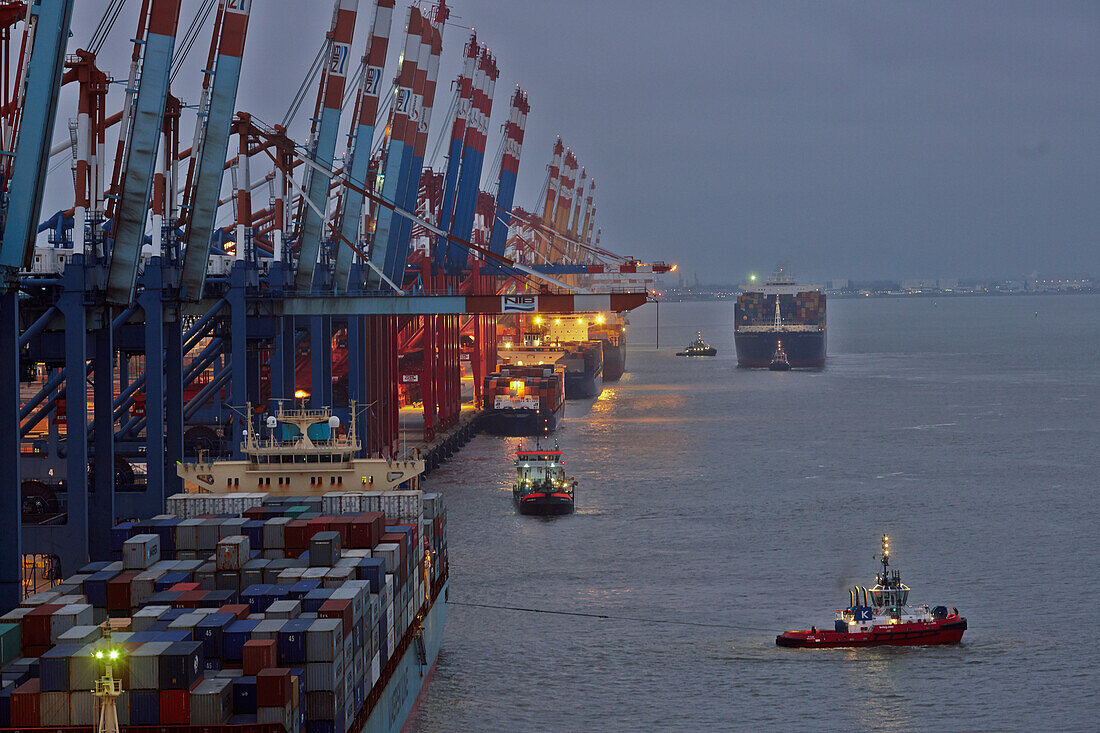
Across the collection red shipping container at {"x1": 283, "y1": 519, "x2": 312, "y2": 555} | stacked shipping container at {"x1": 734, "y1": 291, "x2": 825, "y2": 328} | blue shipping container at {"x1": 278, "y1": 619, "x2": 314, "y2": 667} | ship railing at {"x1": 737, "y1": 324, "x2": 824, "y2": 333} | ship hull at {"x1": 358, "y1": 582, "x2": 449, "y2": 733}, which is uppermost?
stacked shipping container at {"x1": 734, "y1": 291, "x2": 825, "y2": 328}

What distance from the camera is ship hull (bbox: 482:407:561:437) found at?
79.7 meters

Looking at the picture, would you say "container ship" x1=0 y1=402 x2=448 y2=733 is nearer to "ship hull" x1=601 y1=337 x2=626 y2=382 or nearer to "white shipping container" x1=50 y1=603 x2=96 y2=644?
"white shipping container" x1=50 y1=603 x2=96 y2=644

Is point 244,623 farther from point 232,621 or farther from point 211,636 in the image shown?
point 211,636

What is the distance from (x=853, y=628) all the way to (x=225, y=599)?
17.6m

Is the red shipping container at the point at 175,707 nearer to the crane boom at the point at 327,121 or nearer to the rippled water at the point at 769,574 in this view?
the rippled water at the point at 769,574

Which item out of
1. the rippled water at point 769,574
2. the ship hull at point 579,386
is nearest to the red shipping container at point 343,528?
the rippled water at point 769,574

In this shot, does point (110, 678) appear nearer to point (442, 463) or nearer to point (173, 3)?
point (173, 3)

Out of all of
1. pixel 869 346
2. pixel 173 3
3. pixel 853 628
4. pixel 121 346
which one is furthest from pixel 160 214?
pixel 869 346

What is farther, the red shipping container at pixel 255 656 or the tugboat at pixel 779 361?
the tugboat at pixel 779 361

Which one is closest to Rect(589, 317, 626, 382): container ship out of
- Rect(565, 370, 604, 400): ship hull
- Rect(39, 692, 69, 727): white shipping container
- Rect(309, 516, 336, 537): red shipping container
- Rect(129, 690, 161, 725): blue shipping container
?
Rect(565, 370, 604, 400): ship hull

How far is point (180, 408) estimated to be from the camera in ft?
120

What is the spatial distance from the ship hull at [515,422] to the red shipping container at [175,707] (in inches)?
2436

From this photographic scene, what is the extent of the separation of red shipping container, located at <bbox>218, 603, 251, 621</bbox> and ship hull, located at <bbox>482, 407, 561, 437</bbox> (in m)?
58.6

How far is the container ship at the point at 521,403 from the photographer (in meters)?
79.9
